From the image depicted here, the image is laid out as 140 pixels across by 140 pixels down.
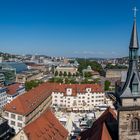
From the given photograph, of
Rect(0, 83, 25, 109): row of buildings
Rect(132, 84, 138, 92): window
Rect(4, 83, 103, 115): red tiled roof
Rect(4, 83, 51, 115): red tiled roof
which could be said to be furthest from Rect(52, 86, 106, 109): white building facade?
Rect(132, 84, 138, 92): window

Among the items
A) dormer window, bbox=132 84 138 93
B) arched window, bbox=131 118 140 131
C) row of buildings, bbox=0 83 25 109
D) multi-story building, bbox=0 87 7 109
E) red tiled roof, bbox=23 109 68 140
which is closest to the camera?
arched window, bbox=131 118 140 131

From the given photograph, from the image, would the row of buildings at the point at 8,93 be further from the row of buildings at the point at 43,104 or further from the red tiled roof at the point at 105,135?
the red tiled roof at the point at 105,135

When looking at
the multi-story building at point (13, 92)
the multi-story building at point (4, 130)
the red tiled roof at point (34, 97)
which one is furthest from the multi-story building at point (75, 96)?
the multi-story building at point (4, 130)

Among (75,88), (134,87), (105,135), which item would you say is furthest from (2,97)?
(134,87)

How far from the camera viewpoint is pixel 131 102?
33594mm

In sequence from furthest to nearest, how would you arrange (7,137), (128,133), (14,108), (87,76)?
1. (87,76)
2. (14,108)
3. (7,137)
4. (128,133)

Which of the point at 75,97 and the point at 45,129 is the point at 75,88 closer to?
the point at 75,97

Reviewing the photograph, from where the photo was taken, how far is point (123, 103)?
3353cm

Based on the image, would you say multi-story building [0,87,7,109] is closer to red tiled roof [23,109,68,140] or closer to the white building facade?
the white building facade

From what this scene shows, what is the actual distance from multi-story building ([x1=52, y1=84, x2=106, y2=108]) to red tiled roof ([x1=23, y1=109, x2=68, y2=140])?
5047cm

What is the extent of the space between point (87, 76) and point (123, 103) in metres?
160

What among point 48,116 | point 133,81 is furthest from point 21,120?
point 133,81

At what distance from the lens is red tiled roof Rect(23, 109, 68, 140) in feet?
151

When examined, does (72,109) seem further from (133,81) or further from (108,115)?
(133,81)
